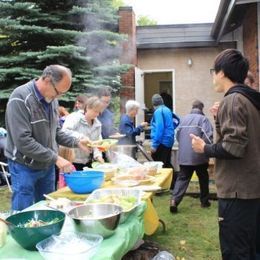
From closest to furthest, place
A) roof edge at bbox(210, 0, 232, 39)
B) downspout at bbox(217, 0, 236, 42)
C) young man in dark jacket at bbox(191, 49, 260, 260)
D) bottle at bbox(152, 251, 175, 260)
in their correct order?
young man in dark jacket at bbox(191, 49, 260, 260) < bottle at bbox(152, 251, 175, 260) < downspout at bbox(217, 0, 236, 42) < roof edge at bbox(210, 0, 232, 39)

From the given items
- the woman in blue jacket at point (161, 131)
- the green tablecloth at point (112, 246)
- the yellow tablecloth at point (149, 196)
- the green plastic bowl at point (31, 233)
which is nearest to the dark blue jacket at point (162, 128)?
the woman in blue jacket at point (161, 131)

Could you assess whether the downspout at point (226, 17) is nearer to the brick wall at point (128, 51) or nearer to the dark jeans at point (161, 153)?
the brick wall at point (128, 51)

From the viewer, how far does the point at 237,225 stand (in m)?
2.56

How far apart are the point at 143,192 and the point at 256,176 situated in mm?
948

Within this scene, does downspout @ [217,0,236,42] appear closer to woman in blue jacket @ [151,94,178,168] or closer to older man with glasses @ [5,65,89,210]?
woman in blue jacket @ [151,94,178,168]

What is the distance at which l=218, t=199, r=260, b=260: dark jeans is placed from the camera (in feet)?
8.44

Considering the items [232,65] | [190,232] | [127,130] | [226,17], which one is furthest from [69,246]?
[226,17]

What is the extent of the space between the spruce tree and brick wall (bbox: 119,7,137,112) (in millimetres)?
334

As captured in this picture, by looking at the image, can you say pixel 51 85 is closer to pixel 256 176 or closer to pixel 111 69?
pixel 256 176

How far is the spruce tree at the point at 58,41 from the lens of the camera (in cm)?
932

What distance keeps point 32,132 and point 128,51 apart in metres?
7.78

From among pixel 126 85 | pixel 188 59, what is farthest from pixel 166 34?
pixel 126 85

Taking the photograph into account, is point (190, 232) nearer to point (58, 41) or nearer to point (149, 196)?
point (149, 196)

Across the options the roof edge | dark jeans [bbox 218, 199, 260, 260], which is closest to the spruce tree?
the roof edge
